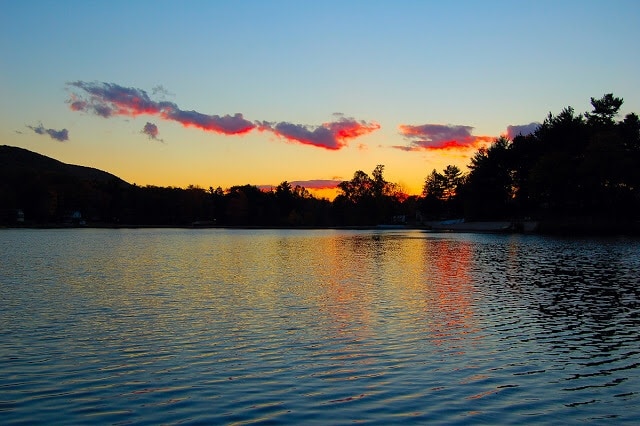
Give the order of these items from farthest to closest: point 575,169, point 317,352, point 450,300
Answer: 1. point 575,169
2. point 450,300
3. point 317,352

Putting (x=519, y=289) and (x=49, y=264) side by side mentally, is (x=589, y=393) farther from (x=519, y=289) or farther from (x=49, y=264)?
(x=49, y=264)

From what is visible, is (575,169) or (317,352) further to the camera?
(575,169)

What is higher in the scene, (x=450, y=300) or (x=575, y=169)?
(x=575, y=169)

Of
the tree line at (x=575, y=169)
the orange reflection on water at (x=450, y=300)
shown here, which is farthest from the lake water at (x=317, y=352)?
the tree line at (x=575, y=169)

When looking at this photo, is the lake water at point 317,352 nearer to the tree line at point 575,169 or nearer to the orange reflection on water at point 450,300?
the orange reflection on water at point 450,300

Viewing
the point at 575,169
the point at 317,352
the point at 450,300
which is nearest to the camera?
the point at 317,352

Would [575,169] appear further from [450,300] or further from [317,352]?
[317,352]

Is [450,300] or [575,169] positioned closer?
[450,300]

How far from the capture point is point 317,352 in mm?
16703

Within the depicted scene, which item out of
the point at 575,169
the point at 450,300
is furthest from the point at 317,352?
the point at 575,169

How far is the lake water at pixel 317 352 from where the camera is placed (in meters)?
11.7

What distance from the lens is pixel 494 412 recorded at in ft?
38.0

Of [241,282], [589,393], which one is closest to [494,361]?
[589,393]

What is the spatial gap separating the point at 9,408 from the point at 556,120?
442 feet
